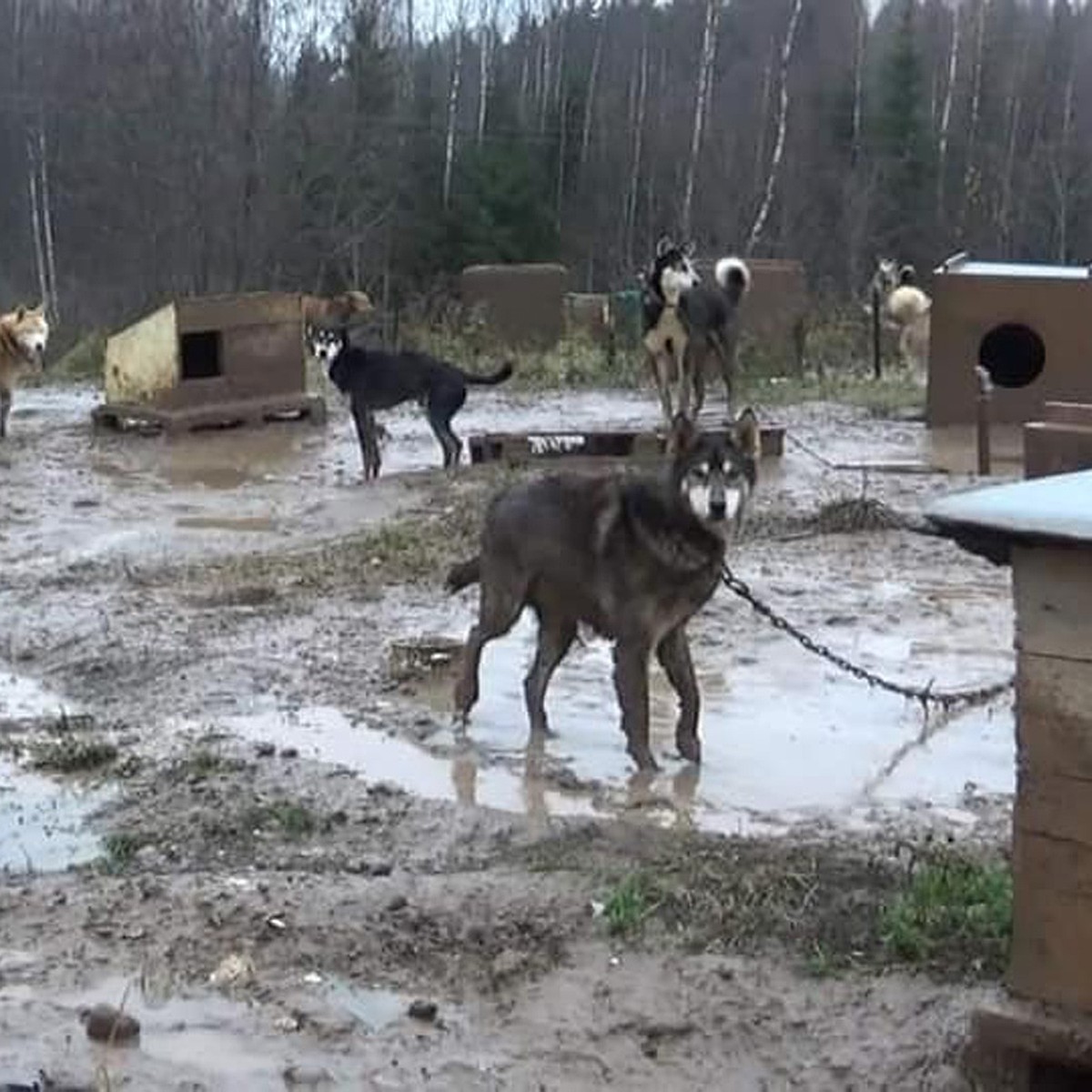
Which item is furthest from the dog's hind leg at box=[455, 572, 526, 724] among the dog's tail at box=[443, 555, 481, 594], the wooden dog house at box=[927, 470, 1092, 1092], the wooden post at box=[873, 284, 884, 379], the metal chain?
the wooden post at box=[873, 284, 884, 379]

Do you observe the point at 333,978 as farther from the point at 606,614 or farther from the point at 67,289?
the point at 67,289

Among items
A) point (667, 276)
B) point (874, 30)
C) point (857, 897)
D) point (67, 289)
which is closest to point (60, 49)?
point (67, 289)

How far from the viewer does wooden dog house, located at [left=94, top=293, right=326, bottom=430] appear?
1571 cm

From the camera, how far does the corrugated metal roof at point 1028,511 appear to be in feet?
12.2

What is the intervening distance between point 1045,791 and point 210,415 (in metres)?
12.3

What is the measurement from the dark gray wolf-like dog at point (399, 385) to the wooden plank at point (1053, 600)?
32.6 ft

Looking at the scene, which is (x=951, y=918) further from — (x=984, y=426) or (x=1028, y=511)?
(x=984, y=426)

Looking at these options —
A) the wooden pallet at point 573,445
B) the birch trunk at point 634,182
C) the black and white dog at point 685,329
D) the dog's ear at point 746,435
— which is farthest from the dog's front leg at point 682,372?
the birch trunk at point 634,182

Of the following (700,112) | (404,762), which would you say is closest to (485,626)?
(404,762)

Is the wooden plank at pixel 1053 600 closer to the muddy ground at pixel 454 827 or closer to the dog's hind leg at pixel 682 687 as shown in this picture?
the muddy ground at pixel 454 827

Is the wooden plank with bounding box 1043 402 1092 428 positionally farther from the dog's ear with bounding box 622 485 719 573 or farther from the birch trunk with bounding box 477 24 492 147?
the birch trunk with bounding box 477 24 492 147

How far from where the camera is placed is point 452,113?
125 feet

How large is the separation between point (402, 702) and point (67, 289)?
29987mm

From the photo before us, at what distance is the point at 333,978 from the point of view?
476cm
